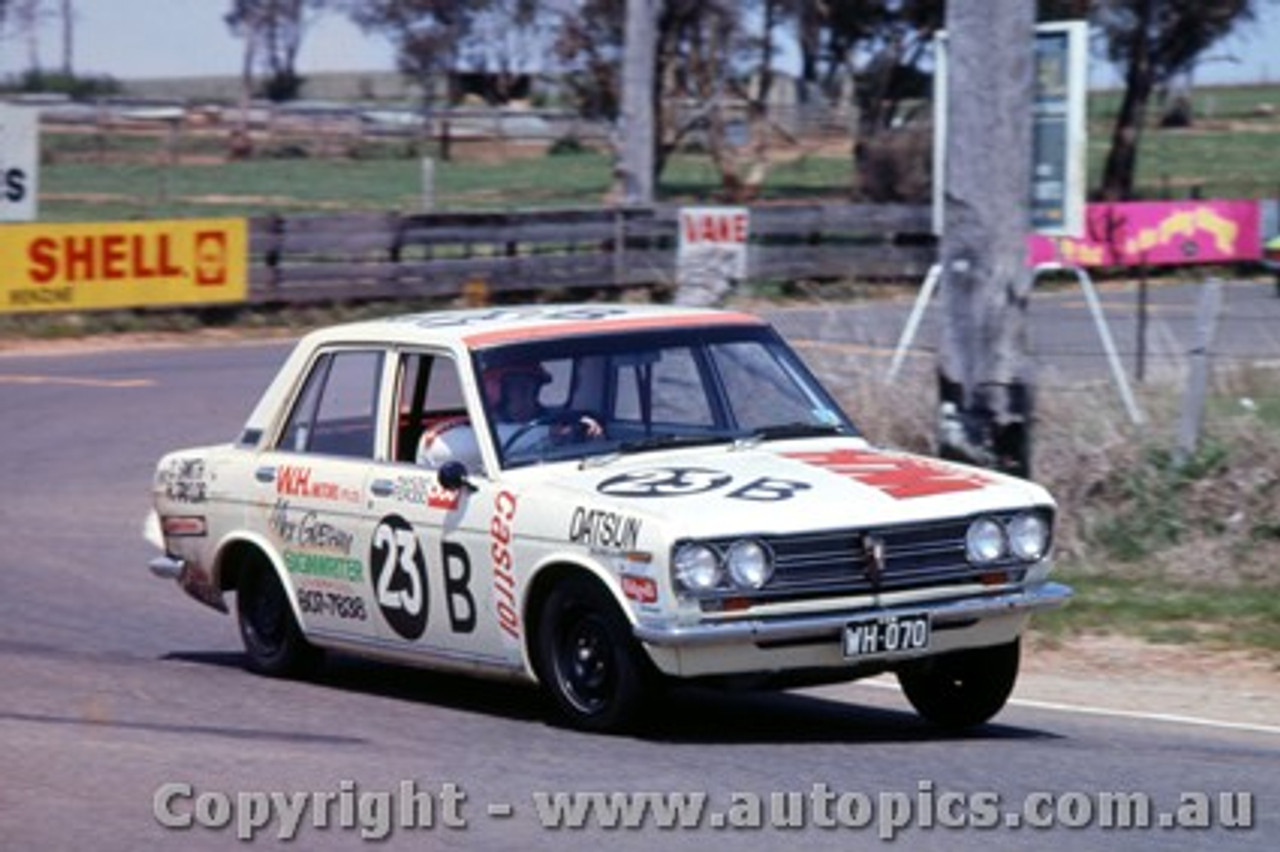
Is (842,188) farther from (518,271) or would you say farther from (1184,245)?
(518,271)

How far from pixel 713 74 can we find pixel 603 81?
17.6 feet

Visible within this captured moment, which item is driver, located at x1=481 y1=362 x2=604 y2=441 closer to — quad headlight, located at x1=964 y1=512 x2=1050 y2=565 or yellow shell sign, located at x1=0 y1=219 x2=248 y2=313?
quad headlight, located at x1=964 y1=512 x2=1050 y2=565

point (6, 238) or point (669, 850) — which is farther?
point (6, 238)

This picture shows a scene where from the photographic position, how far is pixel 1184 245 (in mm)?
44094

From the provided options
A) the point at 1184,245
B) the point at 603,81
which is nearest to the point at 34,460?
the point at 1184,245

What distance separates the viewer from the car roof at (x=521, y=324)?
1054 centimetres

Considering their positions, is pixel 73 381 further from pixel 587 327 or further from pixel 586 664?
pixel 586 664

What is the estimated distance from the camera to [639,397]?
10469 millimetres

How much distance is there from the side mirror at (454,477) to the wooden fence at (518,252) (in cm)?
2267


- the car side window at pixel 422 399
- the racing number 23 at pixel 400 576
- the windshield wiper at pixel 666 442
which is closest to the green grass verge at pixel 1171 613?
the windshield wiper at pixel 666 442

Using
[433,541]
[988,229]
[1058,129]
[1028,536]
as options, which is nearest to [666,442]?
[433,541]

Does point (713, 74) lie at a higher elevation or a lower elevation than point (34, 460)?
higher

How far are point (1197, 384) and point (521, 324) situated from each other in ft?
17.9

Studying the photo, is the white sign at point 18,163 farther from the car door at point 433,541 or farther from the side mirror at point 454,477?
the side mirror at point 454,477
